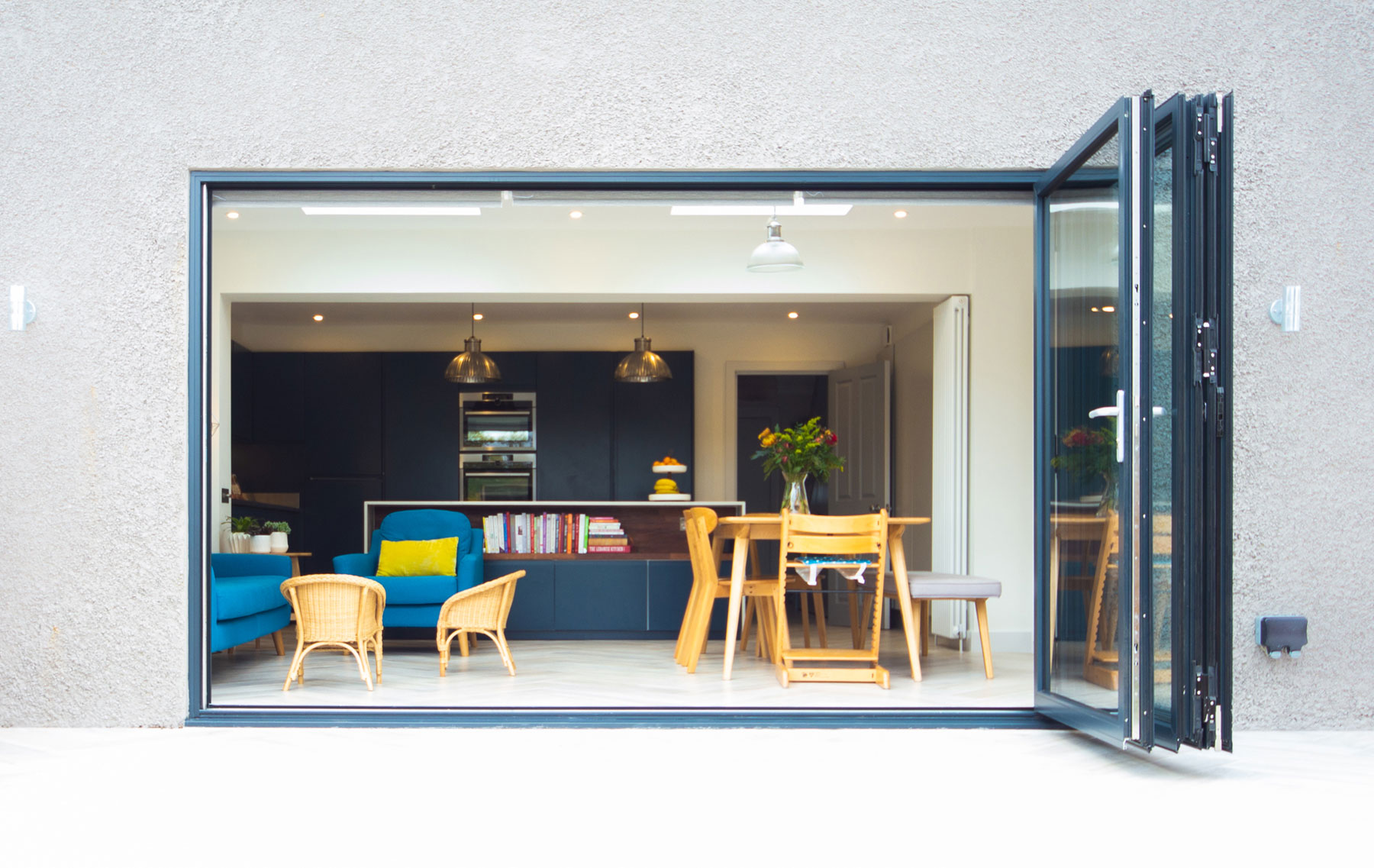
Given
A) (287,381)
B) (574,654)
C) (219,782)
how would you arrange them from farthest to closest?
(287,381)
(574,654)
(219,782)

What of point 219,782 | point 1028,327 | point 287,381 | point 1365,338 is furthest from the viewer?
point 287,381

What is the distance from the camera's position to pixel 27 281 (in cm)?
423

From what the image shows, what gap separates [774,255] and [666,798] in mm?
3273

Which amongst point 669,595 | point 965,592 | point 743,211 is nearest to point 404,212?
point 743,211

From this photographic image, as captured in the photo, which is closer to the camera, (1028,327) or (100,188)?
(100,188)

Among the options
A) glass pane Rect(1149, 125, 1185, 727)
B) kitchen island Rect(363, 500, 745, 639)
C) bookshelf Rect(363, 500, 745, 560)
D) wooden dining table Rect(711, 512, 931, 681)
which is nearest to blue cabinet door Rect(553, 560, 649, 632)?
kitchen island Rect(363, 500, 745, 639)

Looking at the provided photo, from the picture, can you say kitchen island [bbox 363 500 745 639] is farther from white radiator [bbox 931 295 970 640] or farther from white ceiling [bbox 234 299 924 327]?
white ceiling [bbox 234 299 924 327]

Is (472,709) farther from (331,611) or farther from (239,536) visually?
(239,536)

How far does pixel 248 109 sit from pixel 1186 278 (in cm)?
340

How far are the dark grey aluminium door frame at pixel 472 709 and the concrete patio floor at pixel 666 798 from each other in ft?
0.26

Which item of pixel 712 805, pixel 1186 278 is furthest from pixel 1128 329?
pixel 712 805

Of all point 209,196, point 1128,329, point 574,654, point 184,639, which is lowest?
point 574,654

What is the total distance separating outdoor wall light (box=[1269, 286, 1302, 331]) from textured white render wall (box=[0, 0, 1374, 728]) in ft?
0.17

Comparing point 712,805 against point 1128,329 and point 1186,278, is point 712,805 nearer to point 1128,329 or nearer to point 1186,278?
point 1128,329
